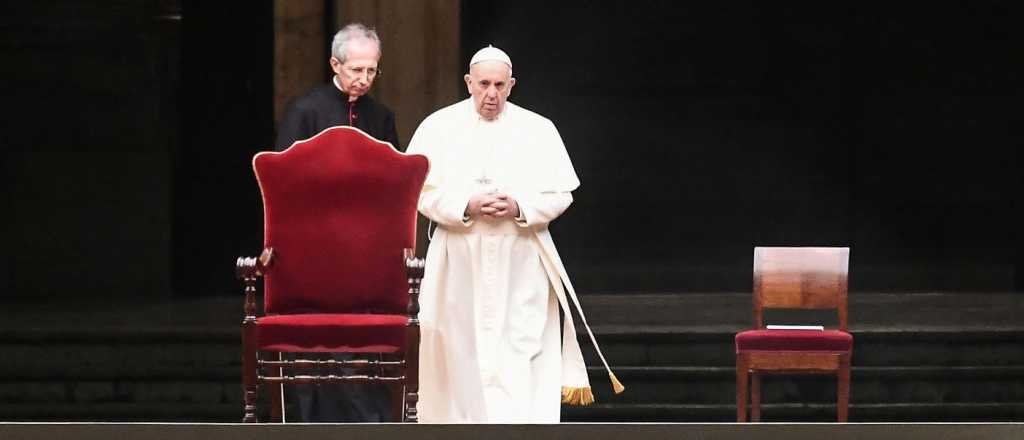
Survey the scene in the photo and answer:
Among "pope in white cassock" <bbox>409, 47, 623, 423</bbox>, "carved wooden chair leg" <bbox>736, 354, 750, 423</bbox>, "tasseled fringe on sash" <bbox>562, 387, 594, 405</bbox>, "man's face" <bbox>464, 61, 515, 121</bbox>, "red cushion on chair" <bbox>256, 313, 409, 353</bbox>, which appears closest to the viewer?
"red cushion on chair" <bbox>256, 313, 409, 353</bbox>

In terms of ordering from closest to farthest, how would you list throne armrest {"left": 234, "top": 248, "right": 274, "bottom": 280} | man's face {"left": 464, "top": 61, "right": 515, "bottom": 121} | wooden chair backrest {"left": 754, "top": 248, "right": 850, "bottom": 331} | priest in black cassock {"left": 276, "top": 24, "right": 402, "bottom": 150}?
throne armrest {"left": 234, "top": 248, "right": 274, "bottom": 280} → man's face {"left": 464, "top": 61, "right": 515, "bottom": 121} → priest in black cassock {"left": 276, "top": 24, "right": 402, "bottom": 150} → wooden chair backrest {"left": 754, "top": 248, "right": 850, "bottom": 331}

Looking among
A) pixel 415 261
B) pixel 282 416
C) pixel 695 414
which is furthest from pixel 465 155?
pixel 695 414

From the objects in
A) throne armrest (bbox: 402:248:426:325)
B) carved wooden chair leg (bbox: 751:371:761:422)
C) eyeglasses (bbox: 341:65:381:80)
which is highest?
eyeglasses (bbox: 341:65:381:80)

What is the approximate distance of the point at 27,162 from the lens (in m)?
10.4

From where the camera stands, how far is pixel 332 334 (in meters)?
5.72

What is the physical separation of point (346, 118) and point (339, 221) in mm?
522

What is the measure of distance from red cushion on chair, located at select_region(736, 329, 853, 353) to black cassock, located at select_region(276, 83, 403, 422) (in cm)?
127

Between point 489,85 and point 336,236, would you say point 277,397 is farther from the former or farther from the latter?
point 489,85

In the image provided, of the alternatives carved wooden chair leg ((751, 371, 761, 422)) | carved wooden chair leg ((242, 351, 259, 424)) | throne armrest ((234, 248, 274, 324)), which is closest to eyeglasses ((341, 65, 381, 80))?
throne armrest ((234, 248, 274, 324))

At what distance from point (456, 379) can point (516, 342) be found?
0.23 m

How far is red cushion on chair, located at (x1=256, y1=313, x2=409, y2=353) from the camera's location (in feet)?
18.8

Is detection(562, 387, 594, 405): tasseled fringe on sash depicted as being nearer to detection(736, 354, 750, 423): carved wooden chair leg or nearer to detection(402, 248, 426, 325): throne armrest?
detection(736, 354, 750, 423): carved wooden chair leg

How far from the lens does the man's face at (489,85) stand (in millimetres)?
5949

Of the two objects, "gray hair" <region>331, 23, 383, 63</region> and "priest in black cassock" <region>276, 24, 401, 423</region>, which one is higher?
"gray hair" <region>331, 23, 383, 63</region>
